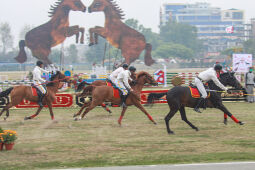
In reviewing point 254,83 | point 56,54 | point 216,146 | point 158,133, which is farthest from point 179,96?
point 56,54

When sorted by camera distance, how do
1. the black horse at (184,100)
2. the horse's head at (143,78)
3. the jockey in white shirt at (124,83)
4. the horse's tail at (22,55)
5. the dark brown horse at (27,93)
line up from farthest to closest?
the horse's tail at (22,55) → the dark brown horse at (27,93) → the horse's head at (143,78) → the jockey in white shirt at (124,83) → the black horse at (184,100)

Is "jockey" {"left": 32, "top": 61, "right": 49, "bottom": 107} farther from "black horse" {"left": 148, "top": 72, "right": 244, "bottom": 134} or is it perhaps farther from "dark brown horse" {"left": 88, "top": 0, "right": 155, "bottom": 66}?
"dark brown horse" {"left": 88, "top": 0, "right": 155, "bottom": 66}

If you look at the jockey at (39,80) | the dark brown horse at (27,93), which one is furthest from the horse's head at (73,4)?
the jockey at (39,80)

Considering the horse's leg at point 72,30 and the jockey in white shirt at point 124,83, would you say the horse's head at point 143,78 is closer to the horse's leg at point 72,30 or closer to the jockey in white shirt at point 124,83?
the jockey in white shirt at point 124,83

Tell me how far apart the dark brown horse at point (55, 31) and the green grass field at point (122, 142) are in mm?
33749

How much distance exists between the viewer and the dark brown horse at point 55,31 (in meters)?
49.6

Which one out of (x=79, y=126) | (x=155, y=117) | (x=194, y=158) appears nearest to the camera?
(x=194, y=158)

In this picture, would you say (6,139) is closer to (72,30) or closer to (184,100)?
(184,100)

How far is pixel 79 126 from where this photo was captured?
14633 mm

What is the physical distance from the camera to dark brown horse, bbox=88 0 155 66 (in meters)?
49.8

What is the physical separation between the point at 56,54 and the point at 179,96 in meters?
93.7

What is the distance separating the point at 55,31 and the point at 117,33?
7.76m

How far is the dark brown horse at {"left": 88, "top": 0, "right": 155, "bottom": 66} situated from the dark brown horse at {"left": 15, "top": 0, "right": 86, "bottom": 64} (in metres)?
1.82

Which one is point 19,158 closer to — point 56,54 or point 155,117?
point 155,117
